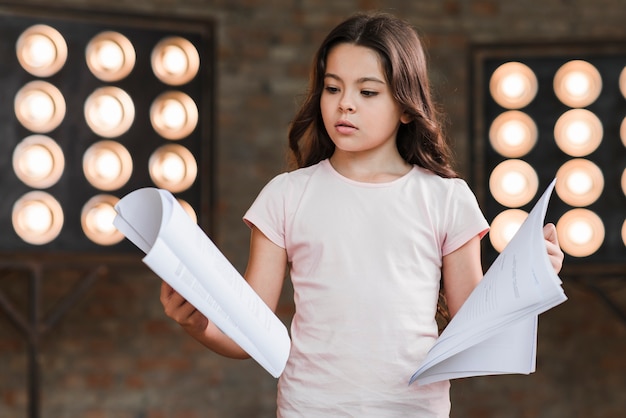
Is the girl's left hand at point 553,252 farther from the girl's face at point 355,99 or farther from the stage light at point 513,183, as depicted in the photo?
the stage light at point 513,183

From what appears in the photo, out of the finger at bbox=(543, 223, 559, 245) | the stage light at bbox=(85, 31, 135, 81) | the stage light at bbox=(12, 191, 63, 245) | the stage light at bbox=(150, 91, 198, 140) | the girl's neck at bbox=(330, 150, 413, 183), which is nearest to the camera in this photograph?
the finger at bbox=(543, 223, 559, 245)

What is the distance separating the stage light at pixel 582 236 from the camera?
A: 3336 mm

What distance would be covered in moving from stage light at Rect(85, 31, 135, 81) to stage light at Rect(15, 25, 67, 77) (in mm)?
98

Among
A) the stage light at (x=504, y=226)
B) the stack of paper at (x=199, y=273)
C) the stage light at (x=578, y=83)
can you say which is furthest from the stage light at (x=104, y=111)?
the stack of paper at (x=199, y=273)

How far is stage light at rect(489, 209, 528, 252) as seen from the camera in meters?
3.37

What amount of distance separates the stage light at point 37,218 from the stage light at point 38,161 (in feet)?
0.15

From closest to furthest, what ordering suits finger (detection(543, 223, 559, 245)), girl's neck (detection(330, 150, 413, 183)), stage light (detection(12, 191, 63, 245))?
finger (detection(543, 223, 559, 245)) → girl's neck (detection(330, 150, 413, 183)) → stage light (detection(12, 191, 63, 245))

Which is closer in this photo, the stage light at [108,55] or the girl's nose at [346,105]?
the girl's nose at [346,105]

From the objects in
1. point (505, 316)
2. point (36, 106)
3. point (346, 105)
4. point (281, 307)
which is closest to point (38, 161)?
point (36, 106)

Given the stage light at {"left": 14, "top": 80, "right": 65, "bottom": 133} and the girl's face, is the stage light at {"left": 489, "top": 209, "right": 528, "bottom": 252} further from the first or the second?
the girl's face

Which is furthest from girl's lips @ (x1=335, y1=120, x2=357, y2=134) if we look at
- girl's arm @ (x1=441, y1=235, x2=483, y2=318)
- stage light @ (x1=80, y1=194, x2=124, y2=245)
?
stage light @ (x1=80, y1=194, x2=124, y2=245)

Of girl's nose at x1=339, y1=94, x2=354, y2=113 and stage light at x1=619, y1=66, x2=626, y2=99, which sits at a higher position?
stage light at x1=619, y1=66, x2=626, y2=99

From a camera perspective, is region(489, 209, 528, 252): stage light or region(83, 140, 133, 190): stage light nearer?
region(83, 140, 133, 190): stage light

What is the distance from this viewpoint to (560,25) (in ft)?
12.9
